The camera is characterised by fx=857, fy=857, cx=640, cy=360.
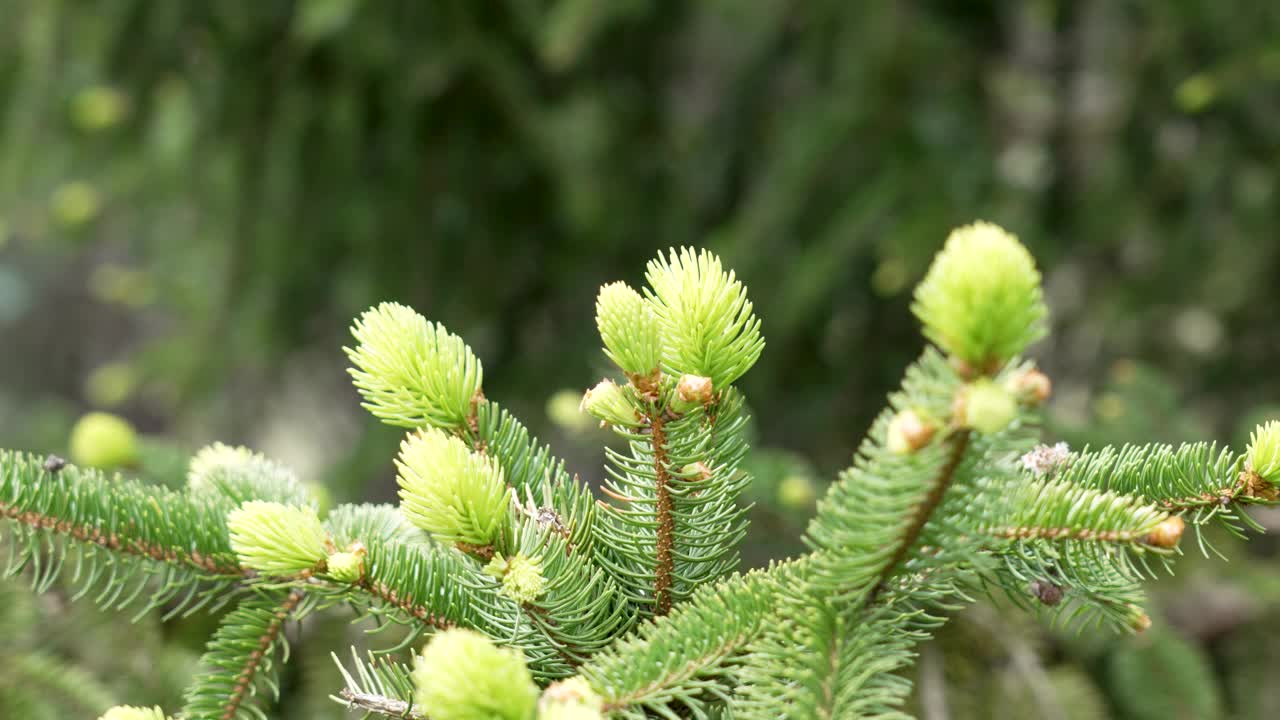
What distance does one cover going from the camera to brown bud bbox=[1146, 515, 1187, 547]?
474 millimetres

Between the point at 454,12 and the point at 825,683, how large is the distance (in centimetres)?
242

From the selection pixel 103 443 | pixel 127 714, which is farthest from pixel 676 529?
pixel 103 443

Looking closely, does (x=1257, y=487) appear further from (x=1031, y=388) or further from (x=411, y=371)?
(x=411, y=371)

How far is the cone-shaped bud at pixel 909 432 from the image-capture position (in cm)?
43

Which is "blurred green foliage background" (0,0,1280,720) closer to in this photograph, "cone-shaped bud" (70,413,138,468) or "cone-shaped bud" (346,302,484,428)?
"cone-shaped bud" (70,413,138,468)

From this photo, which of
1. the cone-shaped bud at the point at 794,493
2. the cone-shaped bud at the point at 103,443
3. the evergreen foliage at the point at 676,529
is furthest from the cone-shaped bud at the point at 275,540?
the cone-shaped bud at the point at 794,493

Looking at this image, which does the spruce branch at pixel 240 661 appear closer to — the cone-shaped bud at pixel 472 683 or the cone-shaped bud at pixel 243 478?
the cone-shaped bud at pixel 243 478

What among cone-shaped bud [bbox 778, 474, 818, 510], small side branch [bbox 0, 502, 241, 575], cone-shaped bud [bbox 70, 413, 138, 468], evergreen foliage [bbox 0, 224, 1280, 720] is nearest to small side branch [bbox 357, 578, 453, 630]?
evergreen foliage [bbox 0, 224, 1280, 720]

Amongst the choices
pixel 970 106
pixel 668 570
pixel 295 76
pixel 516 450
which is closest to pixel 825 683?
pixel 668 570

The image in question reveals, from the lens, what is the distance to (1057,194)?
247 cm

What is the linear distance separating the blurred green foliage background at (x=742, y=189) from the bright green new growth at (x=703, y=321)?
28.7 inches

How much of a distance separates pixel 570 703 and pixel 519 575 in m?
0.13

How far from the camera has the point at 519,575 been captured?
0.52 metres

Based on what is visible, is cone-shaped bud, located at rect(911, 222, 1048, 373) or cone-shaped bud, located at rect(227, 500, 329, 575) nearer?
cone-shaped bud, located at rect(911, 222, 1048, 373)
